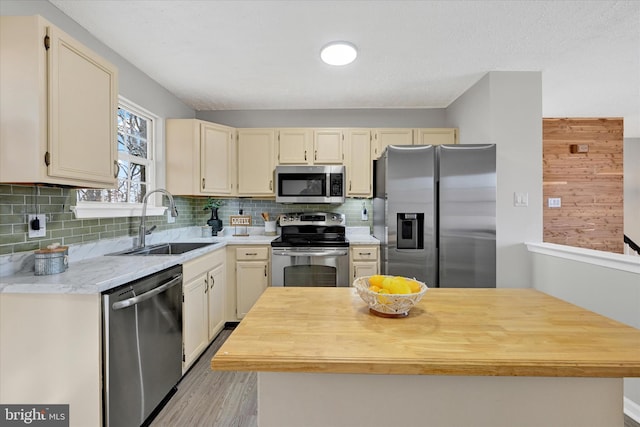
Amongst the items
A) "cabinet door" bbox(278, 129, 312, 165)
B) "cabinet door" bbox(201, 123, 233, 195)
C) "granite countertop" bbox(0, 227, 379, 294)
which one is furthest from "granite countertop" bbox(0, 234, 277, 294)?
"cabinet door" bbox(278, 129, 312, 165)

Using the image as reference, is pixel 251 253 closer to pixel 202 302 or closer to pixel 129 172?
pixel 202 302

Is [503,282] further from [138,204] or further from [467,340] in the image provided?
[138,204]

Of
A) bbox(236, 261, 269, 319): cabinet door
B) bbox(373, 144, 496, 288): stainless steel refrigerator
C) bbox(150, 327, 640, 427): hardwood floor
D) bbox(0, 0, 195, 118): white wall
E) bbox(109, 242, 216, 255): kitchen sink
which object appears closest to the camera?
bbox(0, 0, 195, 118): white wall

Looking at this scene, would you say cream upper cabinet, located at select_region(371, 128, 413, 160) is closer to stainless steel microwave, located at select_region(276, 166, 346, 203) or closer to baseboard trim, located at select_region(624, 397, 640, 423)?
stainless steel microwave, located at select_region(276, 166, 346, 203)


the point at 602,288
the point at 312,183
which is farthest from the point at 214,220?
the point at 602,288

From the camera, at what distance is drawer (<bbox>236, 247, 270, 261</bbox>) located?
315 cm

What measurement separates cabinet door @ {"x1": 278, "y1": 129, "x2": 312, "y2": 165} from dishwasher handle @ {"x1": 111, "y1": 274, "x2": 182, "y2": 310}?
1878 millimetres

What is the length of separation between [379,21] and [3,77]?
6.80 feet

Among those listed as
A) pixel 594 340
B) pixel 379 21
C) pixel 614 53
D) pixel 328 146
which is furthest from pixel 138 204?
pixel 614 53

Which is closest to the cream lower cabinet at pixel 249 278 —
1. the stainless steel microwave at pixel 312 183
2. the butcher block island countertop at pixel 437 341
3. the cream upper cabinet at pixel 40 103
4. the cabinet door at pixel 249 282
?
the cabinet door at pixel 249 282

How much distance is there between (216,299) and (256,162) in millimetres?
1580

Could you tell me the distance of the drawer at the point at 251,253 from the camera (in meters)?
3.15

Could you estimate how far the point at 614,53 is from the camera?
2.41 metres

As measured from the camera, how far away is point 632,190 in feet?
16.4
